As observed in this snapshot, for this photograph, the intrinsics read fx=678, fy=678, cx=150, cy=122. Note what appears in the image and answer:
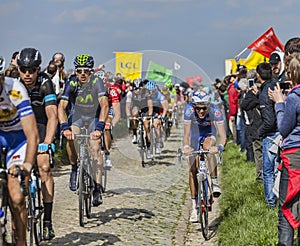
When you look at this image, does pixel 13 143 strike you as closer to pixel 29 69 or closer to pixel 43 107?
pixel 29 69

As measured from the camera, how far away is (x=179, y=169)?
16.7 metres

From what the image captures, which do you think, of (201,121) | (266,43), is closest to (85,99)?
(201,121)

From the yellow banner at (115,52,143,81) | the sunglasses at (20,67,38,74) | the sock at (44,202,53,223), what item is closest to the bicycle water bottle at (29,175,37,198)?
the sock at (44,202,53,223)

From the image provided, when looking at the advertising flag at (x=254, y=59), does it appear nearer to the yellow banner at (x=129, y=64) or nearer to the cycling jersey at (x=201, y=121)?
the yellow banner at (x=129, y=64)

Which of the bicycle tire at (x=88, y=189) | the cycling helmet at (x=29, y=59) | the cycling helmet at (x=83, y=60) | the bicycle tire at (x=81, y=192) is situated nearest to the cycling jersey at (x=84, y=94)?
the cycling helmet at (x=83, y=60)

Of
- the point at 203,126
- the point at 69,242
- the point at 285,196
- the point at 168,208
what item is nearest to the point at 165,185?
the point at 168,208

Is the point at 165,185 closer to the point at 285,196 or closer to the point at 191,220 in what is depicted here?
the point at 191,220

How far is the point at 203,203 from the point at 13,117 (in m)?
3.60

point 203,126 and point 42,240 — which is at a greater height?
point 203,126

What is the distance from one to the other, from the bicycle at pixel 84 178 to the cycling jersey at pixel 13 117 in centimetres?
303

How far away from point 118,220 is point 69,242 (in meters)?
1.64

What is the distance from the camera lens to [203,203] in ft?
29.4

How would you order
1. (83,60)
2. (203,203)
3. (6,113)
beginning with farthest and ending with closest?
(83,60) < (203,203) < (6,113)

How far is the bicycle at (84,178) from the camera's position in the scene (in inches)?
367
